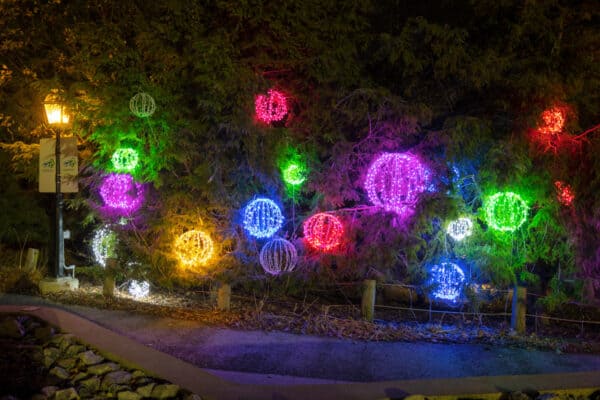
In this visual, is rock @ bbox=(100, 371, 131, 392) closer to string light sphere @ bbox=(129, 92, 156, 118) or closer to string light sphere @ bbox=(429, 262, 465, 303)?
string light sphere @ bbox=(129, 92, 156, 118)

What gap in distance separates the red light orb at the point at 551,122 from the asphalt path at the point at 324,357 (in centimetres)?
347

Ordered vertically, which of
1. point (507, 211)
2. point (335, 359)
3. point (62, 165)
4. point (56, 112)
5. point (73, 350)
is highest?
point (56, 112)

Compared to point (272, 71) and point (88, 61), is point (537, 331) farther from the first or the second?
point (88, 61)

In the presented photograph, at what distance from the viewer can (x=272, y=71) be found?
31.4 ft

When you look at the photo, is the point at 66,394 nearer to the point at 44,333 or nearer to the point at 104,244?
the point at 44,333

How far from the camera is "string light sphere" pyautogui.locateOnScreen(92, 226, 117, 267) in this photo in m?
9.93

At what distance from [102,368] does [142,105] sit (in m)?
4.61

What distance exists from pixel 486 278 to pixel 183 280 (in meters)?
5.15

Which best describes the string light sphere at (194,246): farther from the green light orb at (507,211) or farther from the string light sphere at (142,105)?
the green light orb at (507,211)

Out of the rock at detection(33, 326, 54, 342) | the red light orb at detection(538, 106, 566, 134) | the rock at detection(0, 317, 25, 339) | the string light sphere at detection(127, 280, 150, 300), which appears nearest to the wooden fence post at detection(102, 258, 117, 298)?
the string light sphere at detection(127, 280, 150, 300)

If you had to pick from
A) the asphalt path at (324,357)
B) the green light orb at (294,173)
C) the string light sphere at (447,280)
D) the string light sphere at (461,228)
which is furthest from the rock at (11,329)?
the string light sphere at (461,228)

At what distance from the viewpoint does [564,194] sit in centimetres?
880

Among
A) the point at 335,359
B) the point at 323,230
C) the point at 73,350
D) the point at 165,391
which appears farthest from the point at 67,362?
the point at 323,230

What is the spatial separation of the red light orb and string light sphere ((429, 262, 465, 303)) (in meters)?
2.58
